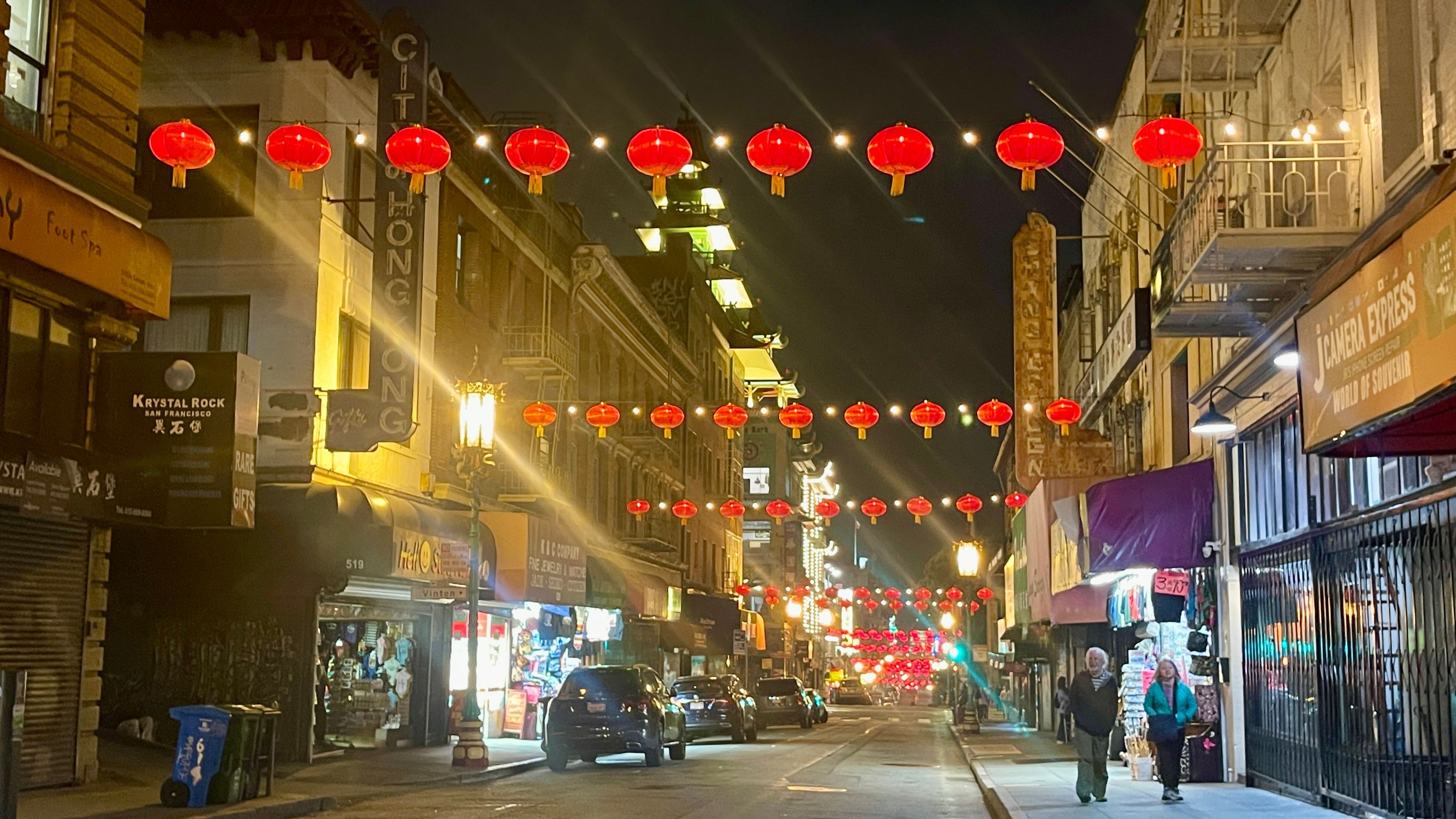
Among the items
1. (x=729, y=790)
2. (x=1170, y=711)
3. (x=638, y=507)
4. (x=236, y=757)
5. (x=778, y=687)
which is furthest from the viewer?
(x=778, y=687)

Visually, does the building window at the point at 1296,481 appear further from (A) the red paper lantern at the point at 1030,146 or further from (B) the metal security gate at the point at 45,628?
(B) the metal security gate at the point at 45,628

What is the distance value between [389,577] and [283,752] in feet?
10.3

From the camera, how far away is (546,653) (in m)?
35.4

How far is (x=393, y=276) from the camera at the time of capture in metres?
24.2

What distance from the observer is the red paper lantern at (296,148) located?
15219 millimetres

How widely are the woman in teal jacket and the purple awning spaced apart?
2.22 metres

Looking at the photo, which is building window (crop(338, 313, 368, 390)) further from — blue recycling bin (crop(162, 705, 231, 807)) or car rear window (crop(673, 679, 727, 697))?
car rear window (crop(673, 679, 727, 697))

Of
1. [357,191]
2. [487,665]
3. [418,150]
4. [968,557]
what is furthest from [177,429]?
[968,557]

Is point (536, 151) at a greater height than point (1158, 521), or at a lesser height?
greater

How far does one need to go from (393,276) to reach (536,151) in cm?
1031

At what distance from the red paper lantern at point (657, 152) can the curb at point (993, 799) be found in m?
7.76

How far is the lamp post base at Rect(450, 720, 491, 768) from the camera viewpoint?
74.6 feet

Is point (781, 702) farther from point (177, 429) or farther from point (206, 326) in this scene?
point (177, 429)

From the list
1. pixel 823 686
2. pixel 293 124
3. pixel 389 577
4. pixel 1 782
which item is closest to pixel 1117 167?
pixel 389 577
